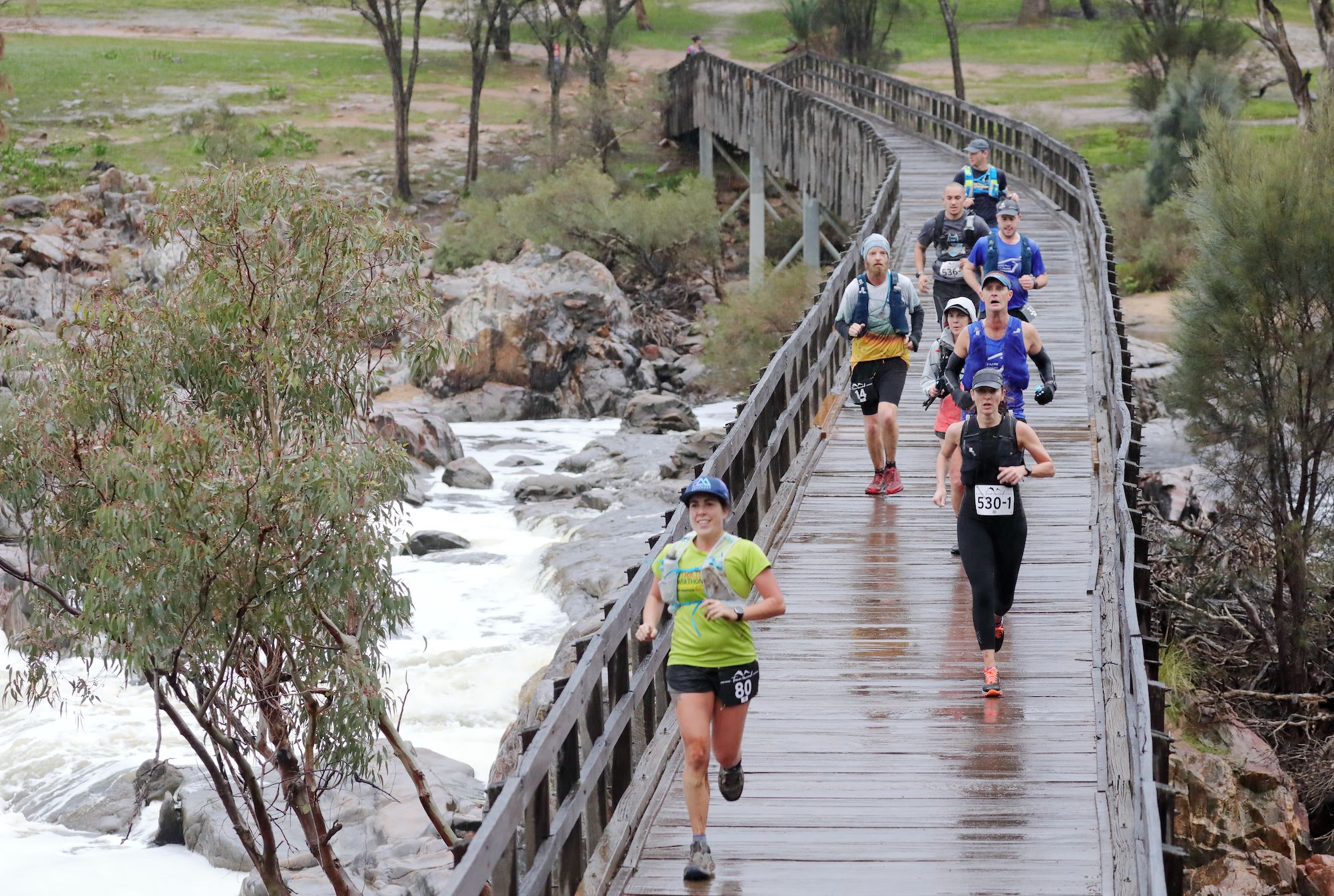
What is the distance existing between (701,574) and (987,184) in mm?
9988

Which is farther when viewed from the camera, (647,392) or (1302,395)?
(647,392)

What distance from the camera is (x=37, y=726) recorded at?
62.9ft

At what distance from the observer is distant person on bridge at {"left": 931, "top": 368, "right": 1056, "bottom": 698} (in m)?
8.62

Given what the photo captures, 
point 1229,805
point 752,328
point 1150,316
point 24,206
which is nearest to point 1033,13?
point 1150,316

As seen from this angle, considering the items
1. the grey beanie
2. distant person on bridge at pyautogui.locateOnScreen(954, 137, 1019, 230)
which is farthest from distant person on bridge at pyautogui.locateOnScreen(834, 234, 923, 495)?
distant person on bridge at pyautogui.locateOnScreen(954, 137, 1019, 230)

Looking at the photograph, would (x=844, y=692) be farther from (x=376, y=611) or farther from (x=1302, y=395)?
(x=1302, y=395)

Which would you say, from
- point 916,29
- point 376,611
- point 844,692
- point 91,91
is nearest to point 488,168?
point 91,91

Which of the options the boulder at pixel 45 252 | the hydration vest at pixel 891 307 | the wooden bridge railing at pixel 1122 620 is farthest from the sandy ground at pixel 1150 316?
the boulder at pixel 45 252

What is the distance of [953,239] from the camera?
45.3 ft

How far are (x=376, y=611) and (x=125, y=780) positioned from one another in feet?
17.7

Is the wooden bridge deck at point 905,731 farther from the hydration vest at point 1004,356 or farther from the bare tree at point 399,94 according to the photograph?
the bare tree at point 399,94

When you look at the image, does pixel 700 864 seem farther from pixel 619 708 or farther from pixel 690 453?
pixel 690 453

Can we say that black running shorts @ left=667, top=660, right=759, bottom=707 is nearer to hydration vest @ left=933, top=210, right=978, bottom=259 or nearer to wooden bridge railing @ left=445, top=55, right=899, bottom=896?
wooden bridge railing @ left=445, top=55, right=899, bottom=896

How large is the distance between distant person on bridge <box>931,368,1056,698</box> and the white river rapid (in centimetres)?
889
